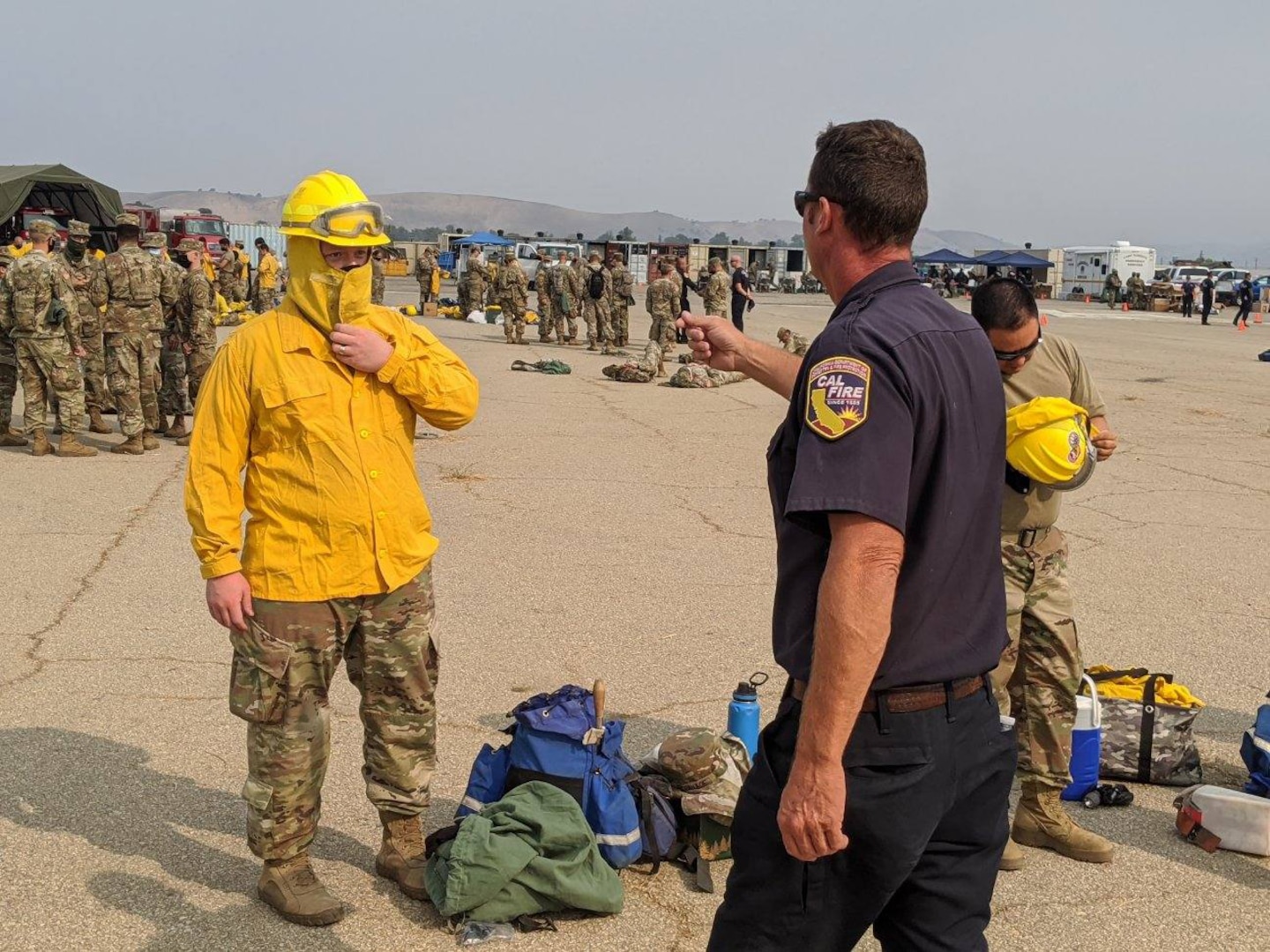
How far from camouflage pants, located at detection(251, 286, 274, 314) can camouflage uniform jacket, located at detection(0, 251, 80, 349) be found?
1540cm

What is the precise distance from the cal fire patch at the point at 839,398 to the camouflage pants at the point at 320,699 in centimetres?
194

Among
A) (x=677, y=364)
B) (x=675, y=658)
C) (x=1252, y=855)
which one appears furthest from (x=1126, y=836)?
(x=677, y=364)

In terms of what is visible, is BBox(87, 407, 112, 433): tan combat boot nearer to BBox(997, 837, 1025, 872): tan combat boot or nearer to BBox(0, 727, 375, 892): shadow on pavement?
BBox(0, 727, 375, 892): shadow on pavement

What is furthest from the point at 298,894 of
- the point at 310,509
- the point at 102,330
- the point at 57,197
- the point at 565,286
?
the point at 57,197

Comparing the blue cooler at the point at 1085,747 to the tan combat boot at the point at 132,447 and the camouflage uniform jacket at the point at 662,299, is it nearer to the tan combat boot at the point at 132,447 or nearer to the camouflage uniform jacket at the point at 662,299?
the tan combat boot at the point at 132,447

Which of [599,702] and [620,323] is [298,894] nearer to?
[599,702]

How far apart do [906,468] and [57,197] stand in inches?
1467

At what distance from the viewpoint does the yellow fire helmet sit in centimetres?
386

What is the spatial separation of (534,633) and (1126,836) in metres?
3.10

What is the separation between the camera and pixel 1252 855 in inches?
170

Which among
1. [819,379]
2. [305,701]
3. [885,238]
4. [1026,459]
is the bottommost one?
[305,701]

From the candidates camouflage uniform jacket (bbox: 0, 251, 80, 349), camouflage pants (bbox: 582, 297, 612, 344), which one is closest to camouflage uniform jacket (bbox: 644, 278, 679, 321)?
camouflage pants (bbox: 582, 297, 612, 344)

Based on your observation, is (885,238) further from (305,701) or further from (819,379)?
(305,701)

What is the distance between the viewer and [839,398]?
2084mm
